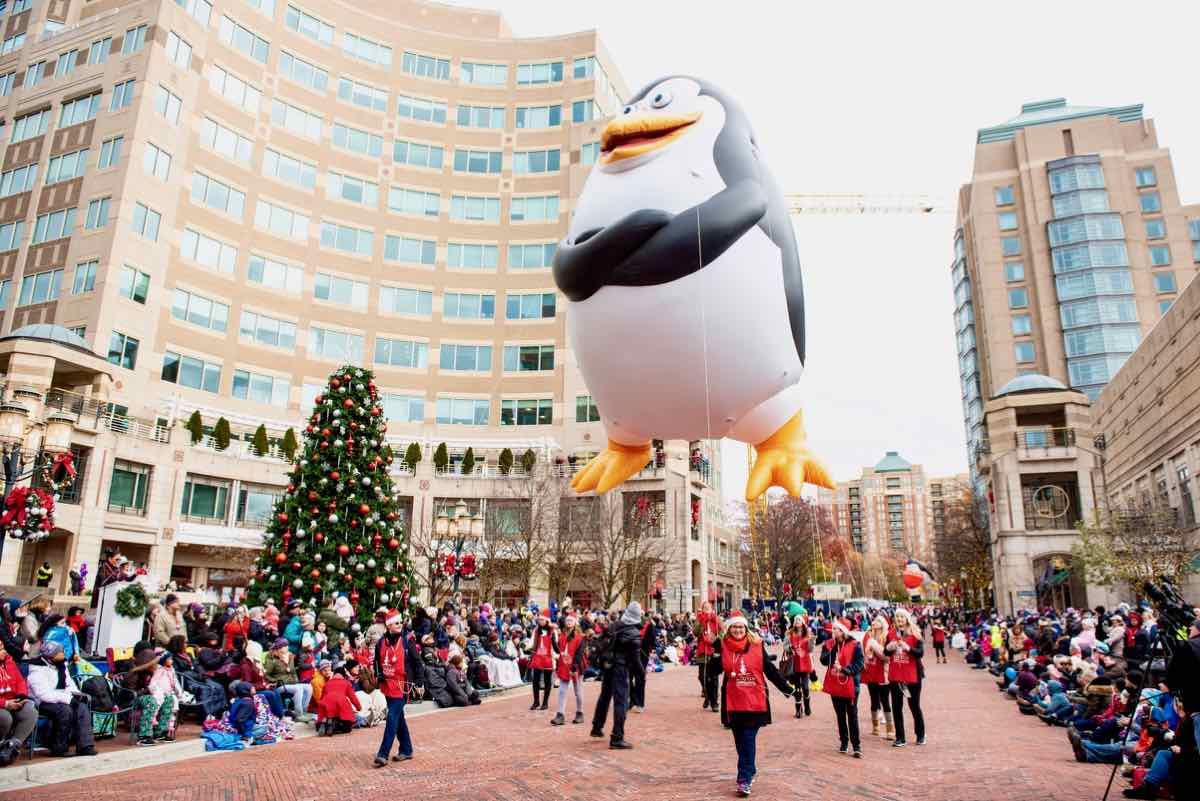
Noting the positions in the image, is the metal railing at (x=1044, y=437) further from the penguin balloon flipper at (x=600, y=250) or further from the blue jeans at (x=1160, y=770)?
the penguin balloon flipper at (x=600, y=250)

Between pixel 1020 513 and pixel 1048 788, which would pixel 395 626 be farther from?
pixel 1020 513

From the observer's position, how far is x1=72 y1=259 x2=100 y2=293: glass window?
35656 mm

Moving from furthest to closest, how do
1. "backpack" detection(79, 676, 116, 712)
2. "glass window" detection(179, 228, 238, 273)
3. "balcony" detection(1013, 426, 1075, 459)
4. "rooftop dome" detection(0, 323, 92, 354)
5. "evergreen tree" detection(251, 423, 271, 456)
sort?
"balcony" detection(1013, 426, 1075, 459)
"glass window" detection(179, 228, 238, 273)
"evergreen tree" detection(251, 423, 271, 456)
"rooftop dome" detection(0, 323, 92, 354)
"backpack" detection(79, 676, 116, 712)

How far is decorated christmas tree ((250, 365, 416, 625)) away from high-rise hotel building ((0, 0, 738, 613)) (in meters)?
19.7

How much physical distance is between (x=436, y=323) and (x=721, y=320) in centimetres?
4240

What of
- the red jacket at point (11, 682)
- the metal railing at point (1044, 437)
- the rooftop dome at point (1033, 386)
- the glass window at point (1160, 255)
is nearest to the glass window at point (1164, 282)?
the glass window at point (1160, 255)

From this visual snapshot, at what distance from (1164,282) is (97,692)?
250 ft

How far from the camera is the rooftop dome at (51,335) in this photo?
102 ft

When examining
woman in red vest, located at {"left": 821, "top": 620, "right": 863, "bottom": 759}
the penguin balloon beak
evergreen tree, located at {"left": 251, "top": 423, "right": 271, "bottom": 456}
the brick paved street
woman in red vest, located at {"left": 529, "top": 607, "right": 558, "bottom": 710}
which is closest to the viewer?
the penguin balloon beak

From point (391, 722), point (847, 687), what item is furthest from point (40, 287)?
point (847, 687)

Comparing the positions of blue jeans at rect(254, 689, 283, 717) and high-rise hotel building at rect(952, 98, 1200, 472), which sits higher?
high-rise hotel building at rect(952, 98, 1200, 472)

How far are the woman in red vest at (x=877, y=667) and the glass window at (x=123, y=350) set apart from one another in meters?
35.7

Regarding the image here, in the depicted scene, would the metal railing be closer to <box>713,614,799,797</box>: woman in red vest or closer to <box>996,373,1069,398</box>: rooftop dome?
<box>996,373,1069,398</box>: rooftop dome

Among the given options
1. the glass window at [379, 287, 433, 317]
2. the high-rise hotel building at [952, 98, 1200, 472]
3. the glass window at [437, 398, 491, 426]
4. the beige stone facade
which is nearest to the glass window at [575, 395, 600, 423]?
the glass window at [437, 398, 491, 426]
